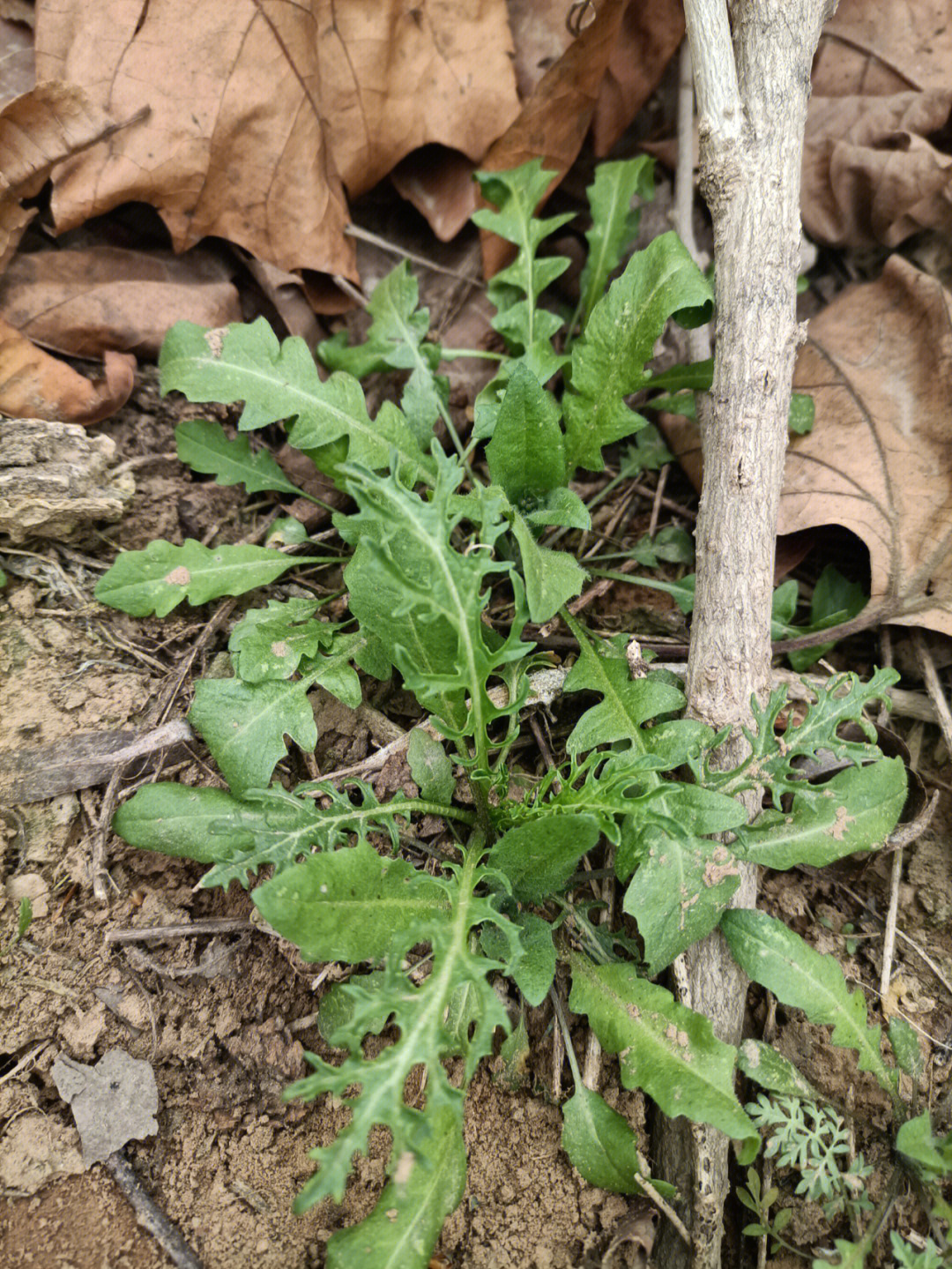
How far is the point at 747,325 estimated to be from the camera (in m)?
1.94

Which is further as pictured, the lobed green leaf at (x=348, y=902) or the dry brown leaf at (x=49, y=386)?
the dry brown leaf at (x=49, y=386)

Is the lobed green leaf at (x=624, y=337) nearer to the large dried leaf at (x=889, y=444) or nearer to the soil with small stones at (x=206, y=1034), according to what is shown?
the large dried leaf at (x=889, y=444)

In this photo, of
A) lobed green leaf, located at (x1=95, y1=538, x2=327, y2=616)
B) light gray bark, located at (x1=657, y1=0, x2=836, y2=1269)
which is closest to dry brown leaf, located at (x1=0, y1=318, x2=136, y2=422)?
lobed green leaf, located at (x1=95, y1=538, x2=327, y2=616)

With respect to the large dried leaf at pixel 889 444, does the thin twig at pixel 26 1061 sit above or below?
below

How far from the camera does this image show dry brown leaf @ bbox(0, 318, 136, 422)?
224 centimetres

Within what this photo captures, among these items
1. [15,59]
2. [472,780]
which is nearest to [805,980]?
[472,780]

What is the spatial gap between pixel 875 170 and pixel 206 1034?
10.1 feet

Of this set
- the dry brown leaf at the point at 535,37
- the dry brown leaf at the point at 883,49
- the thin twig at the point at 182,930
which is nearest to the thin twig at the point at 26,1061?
the thin twig at the point at 182,930

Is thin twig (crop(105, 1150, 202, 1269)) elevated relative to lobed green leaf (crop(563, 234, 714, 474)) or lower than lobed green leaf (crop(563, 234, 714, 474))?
lower

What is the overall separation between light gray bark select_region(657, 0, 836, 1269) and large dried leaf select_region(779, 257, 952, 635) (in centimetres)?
45

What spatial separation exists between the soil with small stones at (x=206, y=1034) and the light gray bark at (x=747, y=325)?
0.52 metres

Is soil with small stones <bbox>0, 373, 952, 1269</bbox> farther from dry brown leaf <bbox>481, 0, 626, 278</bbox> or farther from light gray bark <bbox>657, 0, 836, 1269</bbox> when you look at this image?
dry brown leaf <bbox>481, 0, 626, 278</bbox>

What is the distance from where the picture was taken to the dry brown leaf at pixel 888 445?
7.40ft

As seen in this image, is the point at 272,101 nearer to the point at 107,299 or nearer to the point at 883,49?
the point at 107,299
